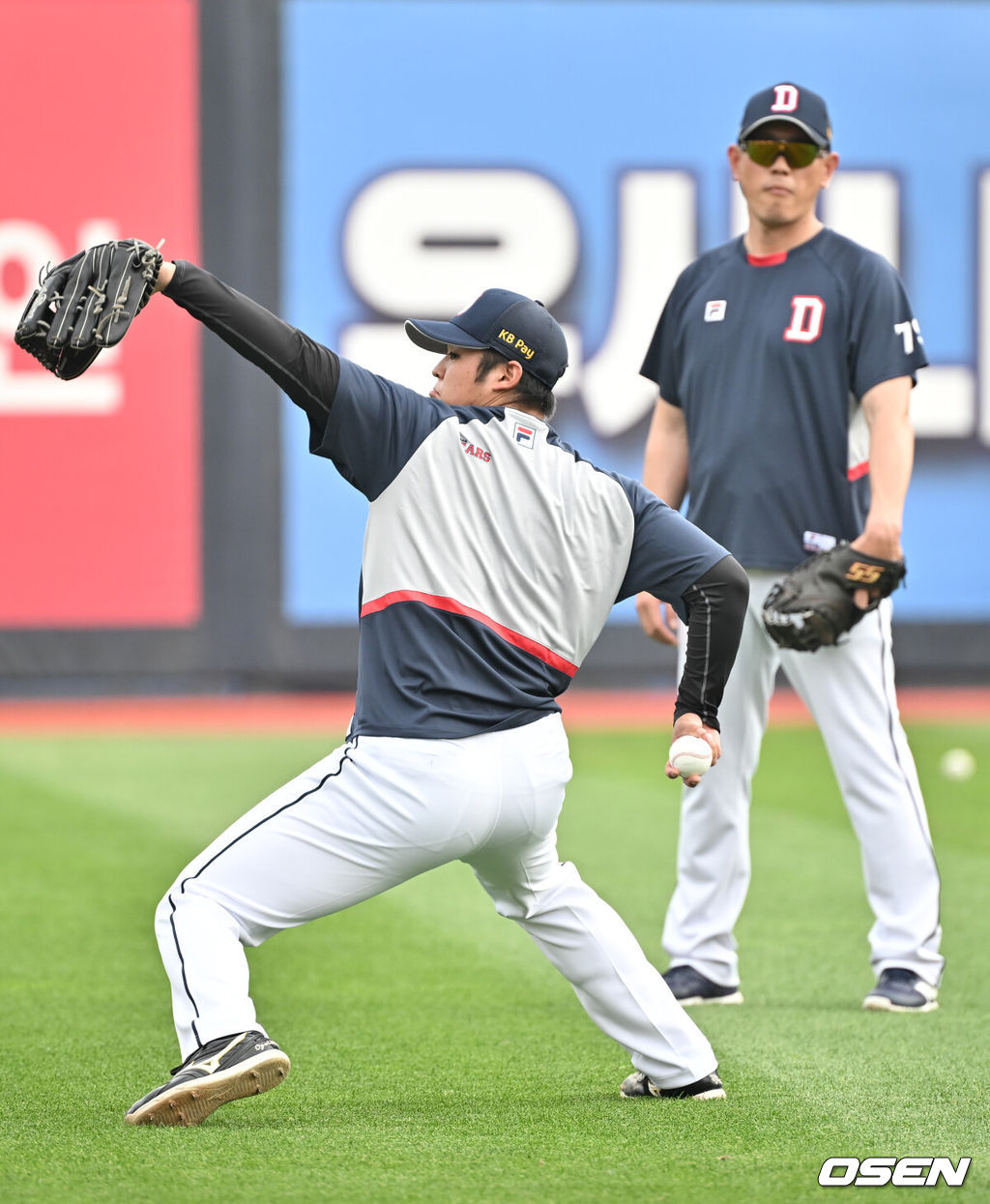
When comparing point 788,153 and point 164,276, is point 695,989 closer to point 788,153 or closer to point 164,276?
point 788,153

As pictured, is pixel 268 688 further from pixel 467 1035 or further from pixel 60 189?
pixel 467 1035

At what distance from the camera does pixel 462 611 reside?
3668mm

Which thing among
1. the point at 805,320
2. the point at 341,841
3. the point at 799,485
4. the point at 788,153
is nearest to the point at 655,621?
the point at 799,485

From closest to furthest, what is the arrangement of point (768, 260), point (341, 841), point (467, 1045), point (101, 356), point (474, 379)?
point (341, 841) → point (474, 379) → point (467, 1045) → point (768, 260) → point (101, 356)

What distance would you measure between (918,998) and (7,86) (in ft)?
34.1

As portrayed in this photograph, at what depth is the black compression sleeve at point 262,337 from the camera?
3441 millimetres

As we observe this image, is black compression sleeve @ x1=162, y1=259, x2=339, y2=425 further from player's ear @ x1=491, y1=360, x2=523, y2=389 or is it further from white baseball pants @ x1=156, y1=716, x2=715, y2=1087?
white baseball pants @ x1=156, y1=716, x2=715, y2=1087

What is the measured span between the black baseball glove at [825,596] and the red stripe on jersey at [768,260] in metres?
0.83

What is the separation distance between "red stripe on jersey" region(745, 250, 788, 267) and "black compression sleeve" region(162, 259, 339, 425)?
77.3 inches

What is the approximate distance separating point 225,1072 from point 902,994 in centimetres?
212

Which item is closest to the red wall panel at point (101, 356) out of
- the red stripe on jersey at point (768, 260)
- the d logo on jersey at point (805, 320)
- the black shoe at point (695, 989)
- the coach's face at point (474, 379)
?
the red stripe on jersey at point (768, 260)

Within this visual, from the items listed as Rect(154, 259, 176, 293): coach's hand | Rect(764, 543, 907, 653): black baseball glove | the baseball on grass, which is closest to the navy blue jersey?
Rect(154, 259, 176, 293): coach's hand

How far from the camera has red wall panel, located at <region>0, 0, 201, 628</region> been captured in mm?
12969

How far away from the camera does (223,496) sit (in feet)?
43.7
